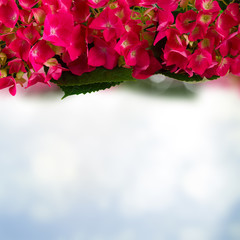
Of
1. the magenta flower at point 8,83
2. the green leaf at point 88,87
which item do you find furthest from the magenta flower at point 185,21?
the magenta flower at point 8,83

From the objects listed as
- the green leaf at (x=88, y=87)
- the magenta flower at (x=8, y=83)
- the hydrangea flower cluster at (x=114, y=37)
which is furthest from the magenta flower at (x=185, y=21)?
the magenta flower at (x=8, y=83)

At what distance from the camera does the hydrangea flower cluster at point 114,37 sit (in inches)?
19.7

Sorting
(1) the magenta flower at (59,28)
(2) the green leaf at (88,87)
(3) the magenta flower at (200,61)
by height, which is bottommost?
(2) the green leaf at (88,87)

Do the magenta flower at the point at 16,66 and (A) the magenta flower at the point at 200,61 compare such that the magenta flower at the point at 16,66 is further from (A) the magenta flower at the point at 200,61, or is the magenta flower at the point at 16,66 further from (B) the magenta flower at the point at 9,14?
(A) the magenta flower at the point at 200,61

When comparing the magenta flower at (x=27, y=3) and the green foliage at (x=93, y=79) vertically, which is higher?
the magenta flower at (x=27, y=3)

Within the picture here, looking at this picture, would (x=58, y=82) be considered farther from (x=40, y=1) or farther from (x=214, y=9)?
(x=214, y=9)

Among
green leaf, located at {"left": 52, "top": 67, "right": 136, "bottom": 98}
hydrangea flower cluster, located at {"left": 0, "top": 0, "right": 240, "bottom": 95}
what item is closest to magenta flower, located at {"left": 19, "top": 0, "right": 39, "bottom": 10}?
hydrangea flower cluster, located at {"left": 0, "top": 0, "right": 240, "bottom": 95}

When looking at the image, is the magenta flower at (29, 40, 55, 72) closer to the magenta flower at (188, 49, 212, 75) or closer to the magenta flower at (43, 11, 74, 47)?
the magenta flower at (43, 11, 74, 47)

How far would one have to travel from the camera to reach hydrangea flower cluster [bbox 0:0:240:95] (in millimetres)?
501

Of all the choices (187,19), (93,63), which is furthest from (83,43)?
(187,19)

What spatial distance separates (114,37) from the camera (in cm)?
52

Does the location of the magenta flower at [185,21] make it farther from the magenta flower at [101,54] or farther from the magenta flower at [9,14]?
the magenta flower at [9,14]

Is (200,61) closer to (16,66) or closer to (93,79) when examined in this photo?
(93,79)

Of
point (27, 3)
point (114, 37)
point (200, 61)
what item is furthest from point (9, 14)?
point (200, 61)
